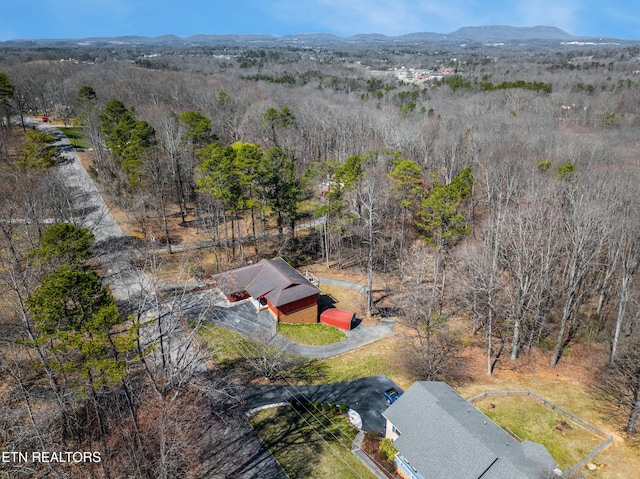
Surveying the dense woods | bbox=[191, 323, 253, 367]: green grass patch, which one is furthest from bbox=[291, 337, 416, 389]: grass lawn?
bbox=[191, 323, 253, 367]: green grass patch

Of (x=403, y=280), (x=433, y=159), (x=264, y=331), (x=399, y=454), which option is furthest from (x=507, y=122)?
(x=399, y=454)

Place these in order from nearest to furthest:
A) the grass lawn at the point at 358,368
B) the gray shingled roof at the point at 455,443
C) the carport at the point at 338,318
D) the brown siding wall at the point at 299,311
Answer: the gray shingled roof at the point at 455,443, the grass lawn at the point at 358,368, the brown siding wall at the point at 299,311, the carport at the point at 338,318

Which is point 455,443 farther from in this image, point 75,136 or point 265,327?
point 75,136

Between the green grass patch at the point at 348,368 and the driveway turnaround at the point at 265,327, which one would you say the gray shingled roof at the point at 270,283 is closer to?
the driveway turnaround at the point at 265,327

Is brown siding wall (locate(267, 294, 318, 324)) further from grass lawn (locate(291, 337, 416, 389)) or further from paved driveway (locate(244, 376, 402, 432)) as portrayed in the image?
paved driveway (locate(244, 376, 402, 432))

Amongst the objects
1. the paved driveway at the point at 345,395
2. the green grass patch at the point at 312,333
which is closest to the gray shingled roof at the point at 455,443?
the paved driveway at the point at 345,395

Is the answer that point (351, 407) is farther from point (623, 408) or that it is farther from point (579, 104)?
point (579, 104)
